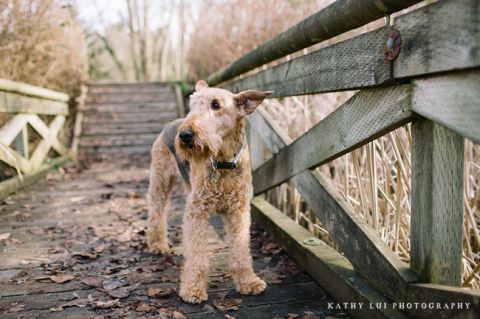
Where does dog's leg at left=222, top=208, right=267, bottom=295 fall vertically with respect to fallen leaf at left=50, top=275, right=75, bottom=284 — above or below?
above

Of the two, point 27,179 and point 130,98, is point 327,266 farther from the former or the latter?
point 130,98

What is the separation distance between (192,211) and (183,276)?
38 cm

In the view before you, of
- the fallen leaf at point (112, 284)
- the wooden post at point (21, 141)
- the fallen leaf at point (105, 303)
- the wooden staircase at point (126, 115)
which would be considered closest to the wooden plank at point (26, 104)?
the wooden post at point (21, 141)

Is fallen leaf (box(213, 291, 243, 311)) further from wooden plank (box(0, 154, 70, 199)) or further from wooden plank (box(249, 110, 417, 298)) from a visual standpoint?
wooden plank (box(0, 154, 70, 199))

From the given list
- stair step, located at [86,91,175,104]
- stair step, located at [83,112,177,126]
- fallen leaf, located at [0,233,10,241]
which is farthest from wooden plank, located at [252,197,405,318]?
stair step, located at [86,91,175,104]

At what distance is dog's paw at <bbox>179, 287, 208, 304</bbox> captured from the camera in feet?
7.47

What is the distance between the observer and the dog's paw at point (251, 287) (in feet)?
7.84

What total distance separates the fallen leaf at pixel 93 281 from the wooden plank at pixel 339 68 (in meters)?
1.69

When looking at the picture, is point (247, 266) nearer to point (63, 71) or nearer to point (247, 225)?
point (247, 225)

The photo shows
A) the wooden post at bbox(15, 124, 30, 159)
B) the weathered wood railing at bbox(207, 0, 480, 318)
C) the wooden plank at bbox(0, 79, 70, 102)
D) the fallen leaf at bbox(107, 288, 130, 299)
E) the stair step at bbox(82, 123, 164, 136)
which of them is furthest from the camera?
the stair step at bbox(82, 123, 164, 136)

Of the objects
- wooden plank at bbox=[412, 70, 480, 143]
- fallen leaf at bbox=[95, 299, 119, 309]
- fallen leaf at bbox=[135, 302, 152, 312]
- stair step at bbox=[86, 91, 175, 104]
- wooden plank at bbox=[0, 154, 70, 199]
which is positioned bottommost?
fallen leaf at bbox=[135, 302, 152, 312]

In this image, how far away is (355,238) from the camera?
1.99 metres

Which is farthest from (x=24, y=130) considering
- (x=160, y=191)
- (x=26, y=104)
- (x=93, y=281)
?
(x=93, y=281)

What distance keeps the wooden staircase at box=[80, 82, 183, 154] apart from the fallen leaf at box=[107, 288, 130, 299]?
578 cm
